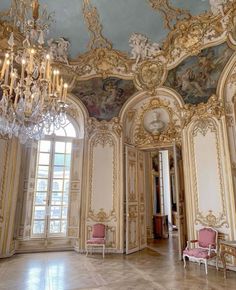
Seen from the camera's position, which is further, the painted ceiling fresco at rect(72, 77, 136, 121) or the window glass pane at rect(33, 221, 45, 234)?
the painted ceiling fresco at rect(72, 77, 136, 121)

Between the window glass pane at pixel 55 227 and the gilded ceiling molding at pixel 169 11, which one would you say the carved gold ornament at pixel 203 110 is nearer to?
the gilded ceiling molding at pixel 169 11

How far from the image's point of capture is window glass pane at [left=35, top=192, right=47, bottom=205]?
728 centimetres

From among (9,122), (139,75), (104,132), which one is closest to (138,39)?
(139,75)

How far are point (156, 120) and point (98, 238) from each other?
4.16 m

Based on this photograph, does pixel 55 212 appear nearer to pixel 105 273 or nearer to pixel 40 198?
pixel 40 198

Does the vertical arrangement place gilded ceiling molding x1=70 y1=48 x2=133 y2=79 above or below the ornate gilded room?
above

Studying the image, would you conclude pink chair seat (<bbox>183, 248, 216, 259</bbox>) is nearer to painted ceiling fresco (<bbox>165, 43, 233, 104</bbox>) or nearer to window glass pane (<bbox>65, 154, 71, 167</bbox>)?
painted ceiling fresco (<bbox>165, 43, 233, 104</bbox>)

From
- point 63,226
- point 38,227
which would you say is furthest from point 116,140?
point 38,227

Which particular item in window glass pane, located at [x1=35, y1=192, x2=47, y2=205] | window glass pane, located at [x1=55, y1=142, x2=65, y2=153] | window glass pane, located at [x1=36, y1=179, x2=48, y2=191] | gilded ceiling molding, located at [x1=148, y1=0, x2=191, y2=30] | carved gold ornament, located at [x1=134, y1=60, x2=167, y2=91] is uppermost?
gilded ceiling molding, located at [x1=148, y1=0, x2=191, y2=30]

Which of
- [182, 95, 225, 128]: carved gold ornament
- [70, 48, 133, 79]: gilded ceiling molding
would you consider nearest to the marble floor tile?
[182, 95, 225, 128]: carved gold ornament

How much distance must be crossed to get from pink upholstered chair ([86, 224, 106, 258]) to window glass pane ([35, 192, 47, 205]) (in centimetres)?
190

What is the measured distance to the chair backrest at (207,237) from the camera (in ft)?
17.8

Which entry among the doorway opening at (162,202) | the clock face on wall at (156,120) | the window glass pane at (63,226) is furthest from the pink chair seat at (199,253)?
the window glass pane at (63,226)

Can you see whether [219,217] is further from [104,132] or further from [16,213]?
[16,213]
